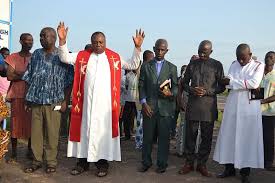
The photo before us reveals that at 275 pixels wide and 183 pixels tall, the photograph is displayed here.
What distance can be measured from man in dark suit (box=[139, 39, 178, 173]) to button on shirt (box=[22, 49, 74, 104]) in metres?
1.31

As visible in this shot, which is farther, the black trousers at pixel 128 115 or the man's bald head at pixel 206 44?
the black trousers at pixel 128 115

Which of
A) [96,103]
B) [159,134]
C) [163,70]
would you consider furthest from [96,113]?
[163,70]

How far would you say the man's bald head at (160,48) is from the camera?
241 inches

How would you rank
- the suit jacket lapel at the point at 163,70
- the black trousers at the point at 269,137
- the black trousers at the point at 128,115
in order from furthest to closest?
the black trousers at the point at 128,115, the black trousers at the point at 269,137, the suit jacket lapel at the point at 163,70

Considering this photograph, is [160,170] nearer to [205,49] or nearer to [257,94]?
[257,94]

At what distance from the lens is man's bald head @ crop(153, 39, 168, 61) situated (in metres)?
6.13

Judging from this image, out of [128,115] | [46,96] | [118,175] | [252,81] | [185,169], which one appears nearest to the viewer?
[252,81]

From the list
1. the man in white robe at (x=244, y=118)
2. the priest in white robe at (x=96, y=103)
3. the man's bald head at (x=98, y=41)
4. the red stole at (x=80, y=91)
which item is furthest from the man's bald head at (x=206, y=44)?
the man's bald head at (x=98, y=41)

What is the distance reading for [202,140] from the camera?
240 inches

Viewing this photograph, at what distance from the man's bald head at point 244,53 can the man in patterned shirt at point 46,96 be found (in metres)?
2.71

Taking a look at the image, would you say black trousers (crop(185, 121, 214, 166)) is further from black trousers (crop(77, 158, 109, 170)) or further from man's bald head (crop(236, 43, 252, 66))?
black trousers (crop(77, 158, 109, 170))

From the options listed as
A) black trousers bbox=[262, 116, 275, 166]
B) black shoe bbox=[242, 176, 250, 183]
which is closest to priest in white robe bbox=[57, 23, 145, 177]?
black shoe bbox=[242, 176, 250, 183]

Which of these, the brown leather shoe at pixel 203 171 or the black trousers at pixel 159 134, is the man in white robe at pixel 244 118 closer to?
the brown leather shoe at pixel 203 171

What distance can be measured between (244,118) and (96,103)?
225cm
